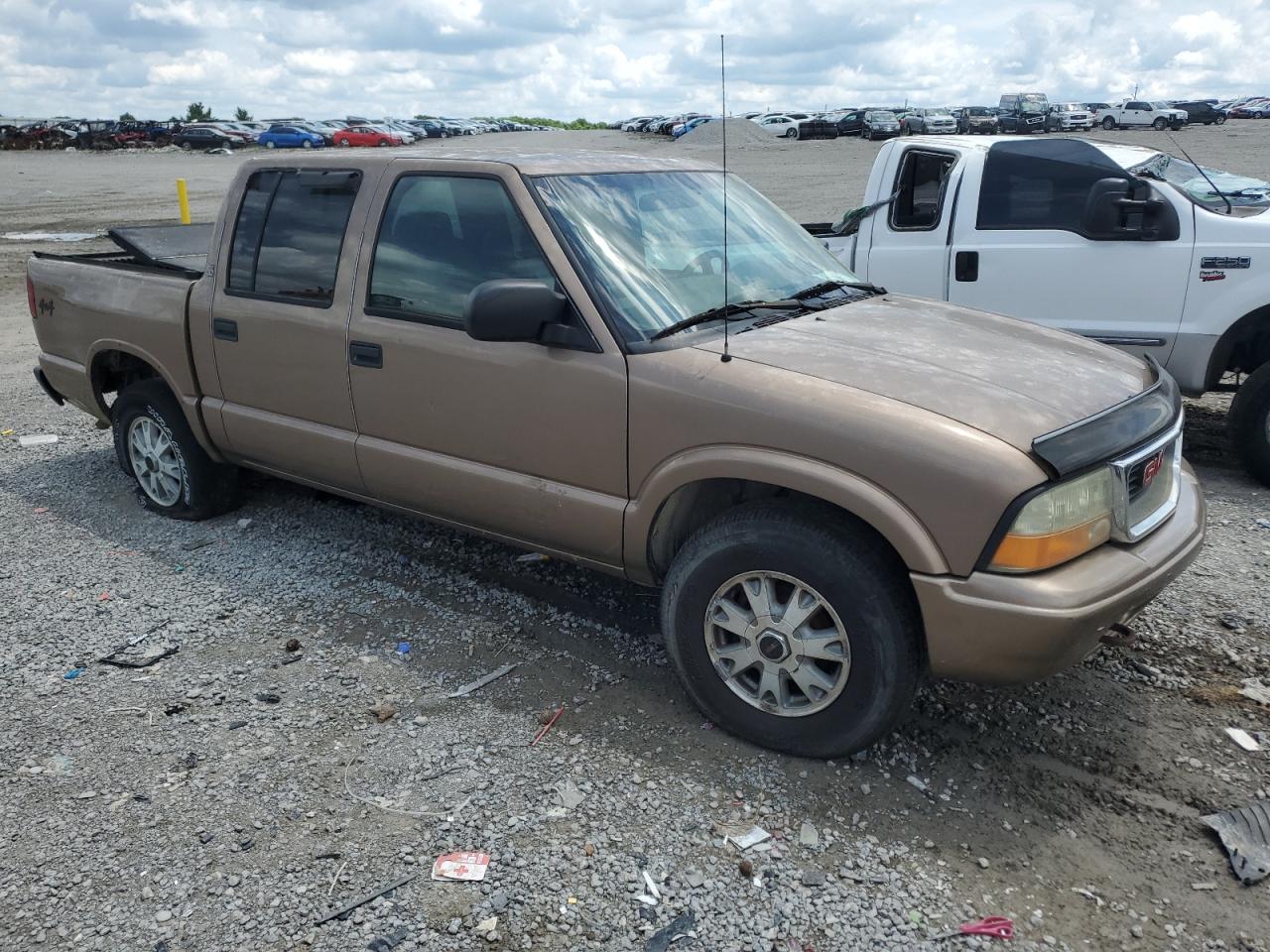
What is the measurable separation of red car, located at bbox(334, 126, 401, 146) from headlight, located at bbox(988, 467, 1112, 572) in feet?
183

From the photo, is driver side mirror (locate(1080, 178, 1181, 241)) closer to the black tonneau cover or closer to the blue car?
the black tonneau cover

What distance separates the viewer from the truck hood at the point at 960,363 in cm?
303

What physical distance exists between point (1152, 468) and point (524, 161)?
8.10 ft

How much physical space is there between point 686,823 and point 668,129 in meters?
65.5

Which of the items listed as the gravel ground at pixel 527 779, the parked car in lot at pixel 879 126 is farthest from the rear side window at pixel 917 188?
the parked car in lot at pixel 879 126

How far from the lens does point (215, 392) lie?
16.0 ft

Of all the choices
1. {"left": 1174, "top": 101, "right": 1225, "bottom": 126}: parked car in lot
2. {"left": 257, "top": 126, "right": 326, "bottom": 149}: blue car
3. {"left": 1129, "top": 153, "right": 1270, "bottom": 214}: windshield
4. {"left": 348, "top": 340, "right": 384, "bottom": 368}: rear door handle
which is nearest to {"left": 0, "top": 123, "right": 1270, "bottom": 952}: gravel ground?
{"left": 348, "top": 340, "right": 384, "bottom": 368}: rear door handle

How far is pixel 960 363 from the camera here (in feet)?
10.9

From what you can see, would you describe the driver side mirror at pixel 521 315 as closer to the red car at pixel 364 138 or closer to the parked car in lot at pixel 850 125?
the parked car in lot at pixel 850 125

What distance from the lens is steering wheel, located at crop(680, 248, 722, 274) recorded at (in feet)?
12.5

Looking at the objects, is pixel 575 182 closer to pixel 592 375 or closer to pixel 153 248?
pixel 592 375

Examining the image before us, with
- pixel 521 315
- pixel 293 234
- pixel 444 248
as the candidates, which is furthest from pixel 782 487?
pixel 293 234

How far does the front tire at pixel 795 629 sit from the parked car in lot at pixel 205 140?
197 feet

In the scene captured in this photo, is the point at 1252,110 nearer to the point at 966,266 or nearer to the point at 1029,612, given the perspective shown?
the point at 966,266
